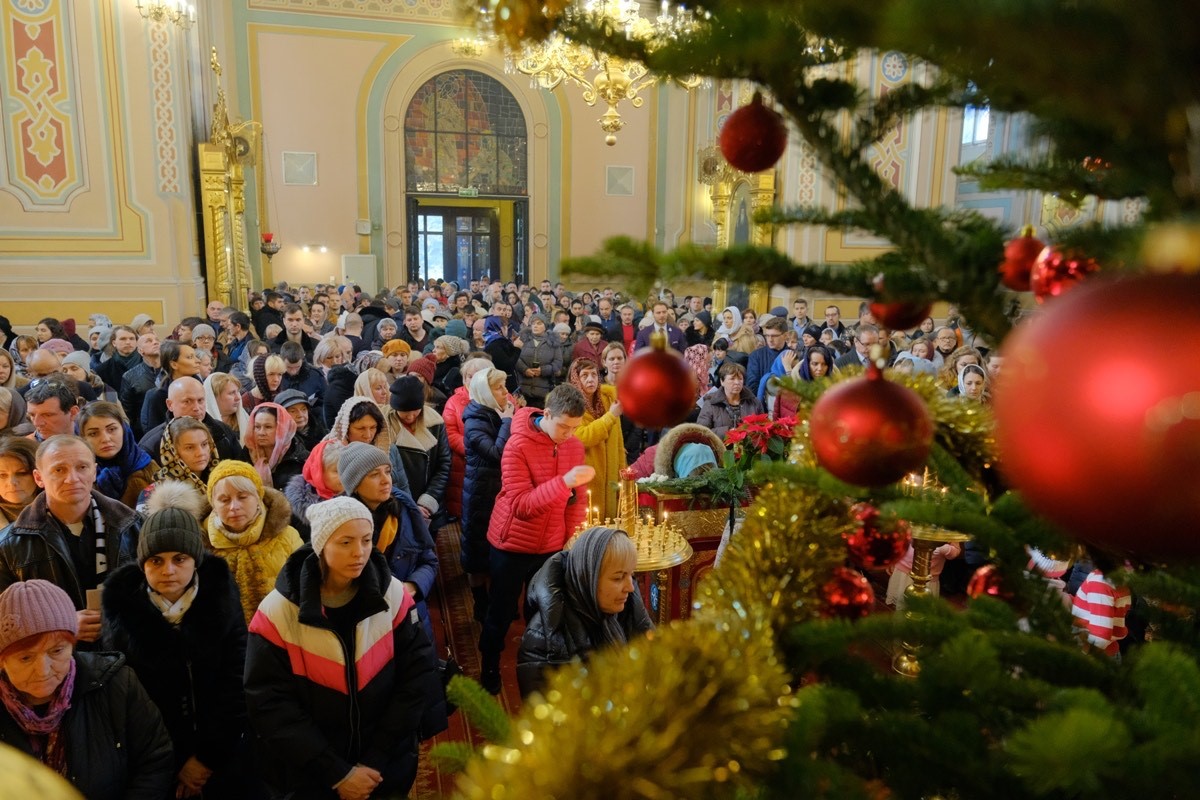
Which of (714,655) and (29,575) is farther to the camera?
(29,575)

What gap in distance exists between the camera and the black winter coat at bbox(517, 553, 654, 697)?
9.07 feet

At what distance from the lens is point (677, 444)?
15.4 feet

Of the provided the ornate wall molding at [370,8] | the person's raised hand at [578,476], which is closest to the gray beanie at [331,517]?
the person's raised hand at [578,476]

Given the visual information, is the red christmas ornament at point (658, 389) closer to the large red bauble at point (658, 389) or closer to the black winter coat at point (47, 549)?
the large red bauble at point (658, 389)

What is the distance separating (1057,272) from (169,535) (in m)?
2.68

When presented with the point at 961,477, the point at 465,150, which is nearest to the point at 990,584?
the point at 961,477

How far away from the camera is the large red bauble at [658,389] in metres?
1.02

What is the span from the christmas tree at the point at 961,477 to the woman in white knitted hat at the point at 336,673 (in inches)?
71.3

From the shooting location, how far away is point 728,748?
0.65m

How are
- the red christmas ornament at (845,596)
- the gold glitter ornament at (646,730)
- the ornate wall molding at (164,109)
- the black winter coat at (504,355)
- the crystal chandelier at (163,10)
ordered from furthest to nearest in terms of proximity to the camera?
the ornate wall molding at (164,109) → the crystal chandelier at (163,10) → the black winter coat at (504,355) → the red christmas ornament at (845,596) → the gold glitter ornament at (646,730)

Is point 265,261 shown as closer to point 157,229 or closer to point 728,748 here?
point 157,229

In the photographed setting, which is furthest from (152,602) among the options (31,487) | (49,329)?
(49,329)

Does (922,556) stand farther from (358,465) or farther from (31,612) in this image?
(31,612)

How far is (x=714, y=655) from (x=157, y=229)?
34.4 ft
